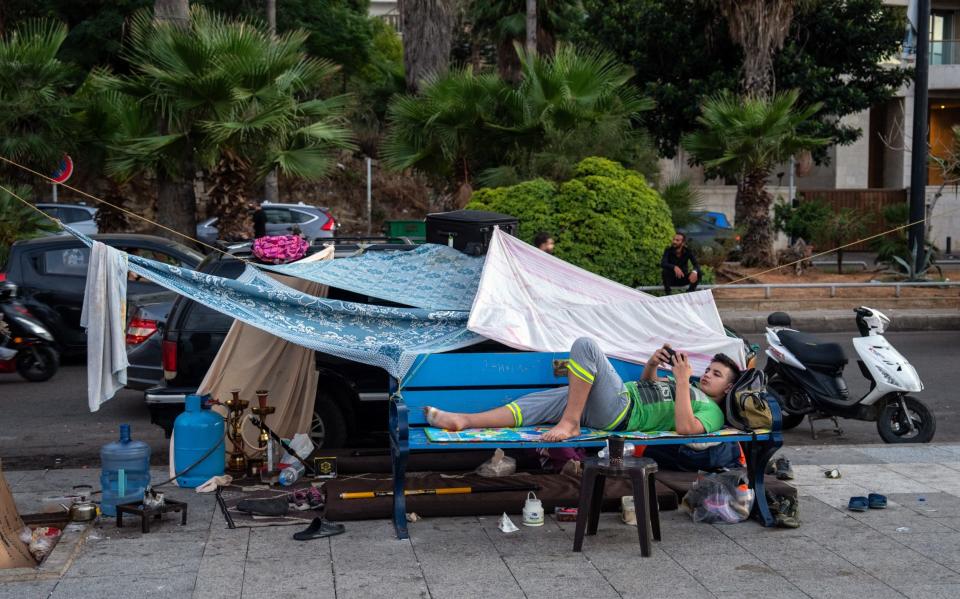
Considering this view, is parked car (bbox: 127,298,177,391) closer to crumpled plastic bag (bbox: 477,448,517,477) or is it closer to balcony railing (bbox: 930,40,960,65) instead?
crumpled plastic bag (bbox: 477,448,517,477)

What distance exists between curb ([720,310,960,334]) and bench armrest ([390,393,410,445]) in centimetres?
1129

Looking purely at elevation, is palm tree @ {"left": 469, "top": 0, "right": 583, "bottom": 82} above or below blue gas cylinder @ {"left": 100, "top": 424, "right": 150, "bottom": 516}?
above

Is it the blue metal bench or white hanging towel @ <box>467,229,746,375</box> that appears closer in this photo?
the blue metal bench

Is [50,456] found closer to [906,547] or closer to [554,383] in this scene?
[554,383]

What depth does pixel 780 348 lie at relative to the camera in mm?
10188

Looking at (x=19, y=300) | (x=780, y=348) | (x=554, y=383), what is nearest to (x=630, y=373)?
(x=554, y=383)

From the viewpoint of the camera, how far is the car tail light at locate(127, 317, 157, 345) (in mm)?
10969

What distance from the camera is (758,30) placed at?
73.2 ft

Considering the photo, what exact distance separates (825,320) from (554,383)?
11.2m

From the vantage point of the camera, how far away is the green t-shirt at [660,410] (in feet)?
23.2

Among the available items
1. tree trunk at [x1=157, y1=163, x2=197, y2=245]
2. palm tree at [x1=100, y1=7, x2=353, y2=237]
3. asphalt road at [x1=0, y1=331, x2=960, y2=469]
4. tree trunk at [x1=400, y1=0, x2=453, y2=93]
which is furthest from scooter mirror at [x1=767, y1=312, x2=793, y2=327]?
tree trunk at [x1=400, y1=0, x2=453, y2=93]

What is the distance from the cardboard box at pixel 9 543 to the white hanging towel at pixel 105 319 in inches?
35.8

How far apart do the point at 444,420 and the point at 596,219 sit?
10.5 metres

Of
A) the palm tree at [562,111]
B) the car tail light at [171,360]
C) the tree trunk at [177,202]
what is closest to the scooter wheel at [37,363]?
the car tail light at [171,360]
